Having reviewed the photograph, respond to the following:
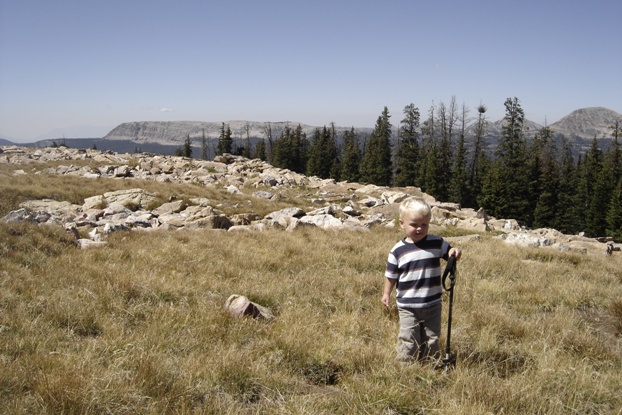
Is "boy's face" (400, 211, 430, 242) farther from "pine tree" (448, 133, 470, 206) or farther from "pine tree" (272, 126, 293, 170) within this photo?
"pine tree" (272, 126, 293, 170)

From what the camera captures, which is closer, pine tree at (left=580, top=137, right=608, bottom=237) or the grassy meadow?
the grassy meadow

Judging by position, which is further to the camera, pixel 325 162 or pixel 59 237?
pixel 325 162

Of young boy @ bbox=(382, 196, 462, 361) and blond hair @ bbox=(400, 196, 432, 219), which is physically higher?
blond hair @ bbox=(400, 196, 432, 219)

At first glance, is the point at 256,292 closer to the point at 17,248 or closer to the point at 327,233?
the point at 17,248

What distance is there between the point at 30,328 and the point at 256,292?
255 centimetres

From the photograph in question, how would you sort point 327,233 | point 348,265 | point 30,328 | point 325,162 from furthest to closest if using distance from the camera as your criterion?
point 325,162 → point 327,233 → point 348,265 → point 30,328

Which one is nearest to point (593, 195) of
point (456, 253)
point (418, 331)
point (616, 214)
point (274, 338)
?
point (616, 214)

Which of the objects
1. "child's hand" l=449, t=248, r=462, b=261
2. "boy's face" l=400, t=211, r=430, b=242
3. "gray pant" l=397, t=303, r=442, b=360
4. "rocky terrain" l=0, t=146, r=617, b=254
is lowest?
"rocky terrain" l=0, t=146, r=617, b=254

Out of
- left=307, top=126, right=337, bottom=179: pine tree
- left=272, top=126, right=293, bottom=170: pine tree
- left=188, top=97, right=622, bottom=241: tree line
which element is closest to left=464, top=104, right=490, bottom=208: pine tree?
left=188, top=97, right=622, bottom=241: tree line

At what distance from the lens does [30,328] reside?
12.2ft

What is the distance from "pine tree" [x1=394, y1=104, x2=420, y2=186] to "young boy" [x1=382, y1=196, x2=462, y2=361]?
53.1m

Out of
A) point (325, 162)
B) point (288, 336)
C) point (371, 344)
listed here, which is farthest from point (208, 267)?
point (325, 162)

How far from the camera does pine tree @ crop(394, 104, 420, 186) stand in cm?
5765

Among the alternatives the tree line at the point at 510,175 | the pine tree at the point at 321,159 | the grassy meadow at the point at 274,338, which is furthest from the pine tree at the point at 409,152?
the grassy meadow at the point at 274,338
